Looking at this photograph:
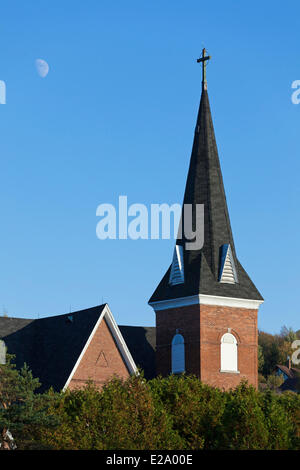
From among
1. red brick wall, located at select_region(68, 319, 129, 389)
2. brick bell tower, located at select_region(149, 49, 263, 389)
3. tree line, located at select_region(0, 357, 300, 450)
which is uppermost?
brick bell tower, located at select_region(149, 49, 263, 389)

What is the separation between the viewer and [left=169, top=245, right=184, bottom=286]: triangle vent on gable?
55.1 metres

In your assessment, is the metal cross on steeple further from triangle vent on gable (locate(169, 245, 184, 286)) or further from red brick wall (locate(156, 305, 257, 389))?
red brick wall (locate(156, 305, 257, 389))

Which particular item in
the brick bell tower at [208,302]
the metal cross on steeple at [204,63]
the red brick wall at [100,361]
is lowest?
the red brick wall at [100,361]

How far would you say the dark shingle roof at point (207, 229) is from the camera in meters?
54.0

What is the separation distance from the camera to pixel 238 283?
55.2 meters

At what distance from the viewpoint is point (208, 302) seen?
5331 centimetres

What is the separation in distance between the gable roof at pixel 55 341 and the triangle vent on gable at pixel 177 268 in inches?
254

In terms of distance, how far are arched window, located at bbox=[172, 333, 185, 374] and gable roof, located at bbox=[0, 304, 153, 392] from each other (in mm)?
4482

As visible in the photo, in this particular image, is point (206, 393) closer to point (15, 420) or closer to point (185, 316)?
point (15, 420)

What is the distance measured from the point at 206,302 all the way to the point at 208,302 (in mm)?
152

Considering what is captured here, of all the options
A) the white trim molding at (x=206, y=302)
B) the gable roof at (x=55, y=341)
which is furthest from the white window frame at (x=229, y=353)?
the gable roof at (x=55, y=341)

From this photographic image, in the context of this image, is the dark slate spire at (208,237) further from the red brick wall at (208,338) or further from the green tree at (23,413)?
the green tree at (23,413)

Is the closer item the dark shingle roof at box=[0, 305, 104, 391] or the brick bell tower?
the dark shingle roof at box=[0, 305, 104, 391]

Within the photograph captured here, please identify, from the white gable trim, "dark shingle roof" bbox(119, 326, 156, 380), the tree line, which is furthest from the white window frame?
the tree line
